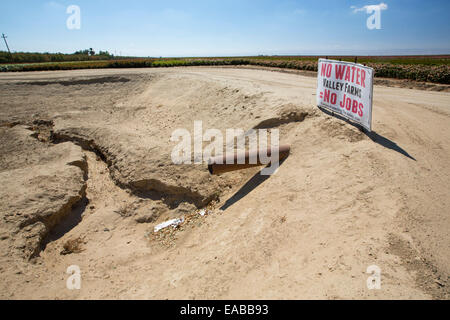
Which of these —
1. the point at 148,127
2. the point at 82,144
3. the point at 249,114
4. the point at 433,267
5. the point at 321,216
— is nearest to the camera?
the point at 433,267

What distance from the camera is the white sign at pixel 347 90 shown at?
638 cm

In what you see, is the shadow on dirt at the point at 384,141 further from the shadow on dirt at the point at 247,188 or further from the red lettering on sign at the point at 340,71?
the shadow on dirt at the point at 247,188

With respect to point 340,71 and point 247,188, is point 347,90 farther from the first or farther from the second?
point 247,188

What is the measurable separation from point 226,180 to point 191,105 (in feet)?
25.9

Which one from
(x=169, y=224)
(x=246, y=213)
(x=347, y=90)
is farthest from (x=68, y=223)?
(x=347, y=90)

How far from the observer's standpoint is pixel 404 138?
682cm

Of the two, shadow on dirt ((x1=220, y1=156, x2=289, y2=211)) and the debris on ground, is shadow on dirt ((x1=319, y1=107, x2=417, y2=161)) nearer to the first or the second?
shadow on dirt ((x1=220, y1=156, x2=289, y2=211))

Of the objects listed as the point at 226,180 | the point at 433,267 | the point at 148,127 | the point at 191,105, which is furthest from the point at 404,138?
the point at 148,127

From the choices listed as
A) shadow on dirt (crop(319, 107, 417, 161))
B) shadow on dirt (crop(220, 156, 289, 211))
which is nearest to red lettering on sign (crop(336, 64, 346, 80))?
shadow on dirt (crop(319, 107, 417, 161))

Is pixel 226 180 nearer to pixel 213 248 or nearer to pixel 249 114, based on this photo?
pixel 213 248

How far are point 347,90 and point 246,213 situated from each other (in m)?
4.84

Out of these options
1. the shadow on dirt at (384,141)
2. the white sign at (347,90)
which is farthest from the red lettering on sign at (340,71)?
the shadow on dirt at (384,141)

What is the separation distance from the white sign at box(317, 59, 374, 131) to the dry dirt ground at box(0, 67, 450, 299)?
1.39 feet

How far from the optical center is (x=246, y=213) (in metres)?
6.00
